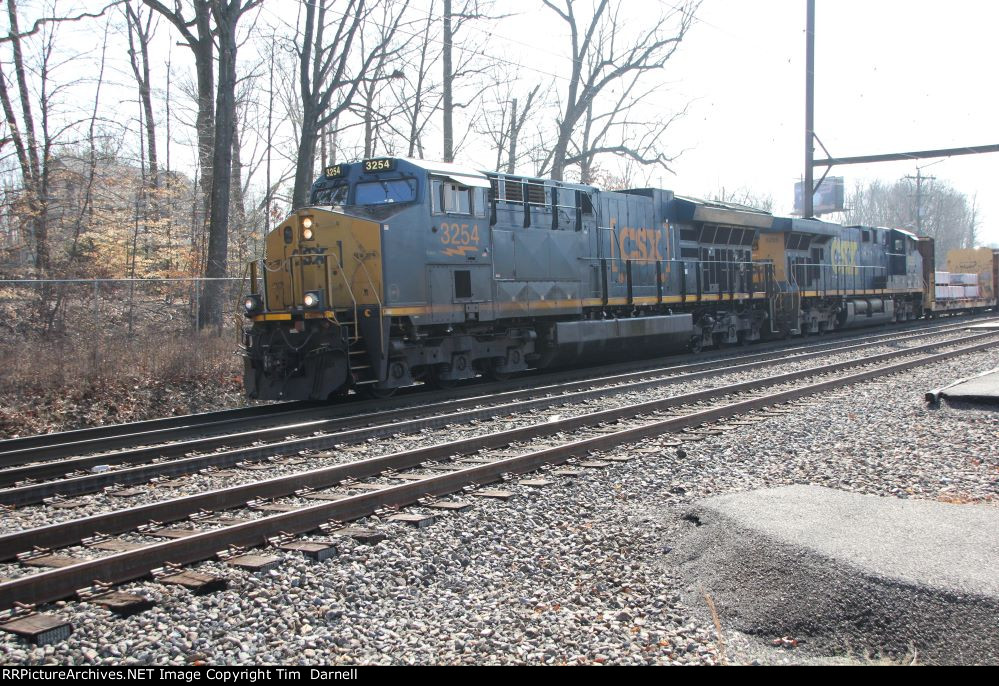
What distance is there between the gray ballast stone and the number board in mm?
8435

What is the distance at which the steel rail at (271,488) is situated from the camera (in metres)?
5.45

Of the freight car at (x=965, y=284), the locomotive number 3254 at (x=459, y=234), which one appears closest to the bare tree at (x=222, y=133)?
the locomotive number 3254 at (x=459, y=234)

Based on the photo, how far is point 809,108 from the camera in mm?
29078

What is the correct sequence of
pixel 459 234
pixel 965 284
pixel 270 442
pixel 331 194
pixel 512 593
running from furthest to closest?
1. pixel 965 284
2. pixel 331 194
3. pixel 459 234
4. pixel 270 442
5. pixel 512 593

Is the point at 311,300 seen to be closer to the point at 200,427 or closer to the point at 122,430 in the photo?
the point at 200,427

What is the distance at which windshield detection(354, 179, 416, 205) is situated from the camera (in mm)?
12422

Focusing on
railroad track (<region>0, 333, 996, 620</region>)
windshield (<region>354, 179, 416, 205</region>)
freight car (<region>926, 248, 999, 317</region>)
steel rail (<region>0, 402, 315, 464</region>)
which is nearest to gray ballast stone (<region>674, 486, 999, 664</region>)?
railroad track (<region>0, 333, 996, 620</region>)

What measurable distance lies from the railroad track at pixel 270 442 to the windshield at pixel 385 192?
3288 mm

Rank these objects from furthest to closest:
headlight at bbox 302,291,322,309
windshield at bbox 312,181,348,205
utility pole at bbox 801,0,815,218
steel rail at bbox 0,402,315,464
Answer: utility pole at bbox 801,0,815,218 → windshield at bbox 312,181,348,205 → headlight at bbox 302,291,322,309 → steel rail at bbox 0,402,315,464

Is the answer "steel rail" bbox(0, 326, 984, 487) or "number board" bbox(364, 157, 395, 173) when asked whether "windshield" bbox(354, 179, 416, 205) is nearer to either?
"number board" bbox(364, 157, 395, 173)

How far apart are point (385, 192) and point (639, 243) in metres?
7.14

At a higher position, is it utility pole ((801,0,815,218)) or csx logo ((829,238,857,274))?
utility pole ((801,0,815,218))

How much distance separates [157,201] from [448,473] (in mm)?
21731

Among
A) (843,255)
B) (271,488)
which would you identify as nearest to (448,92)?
(843,255)
